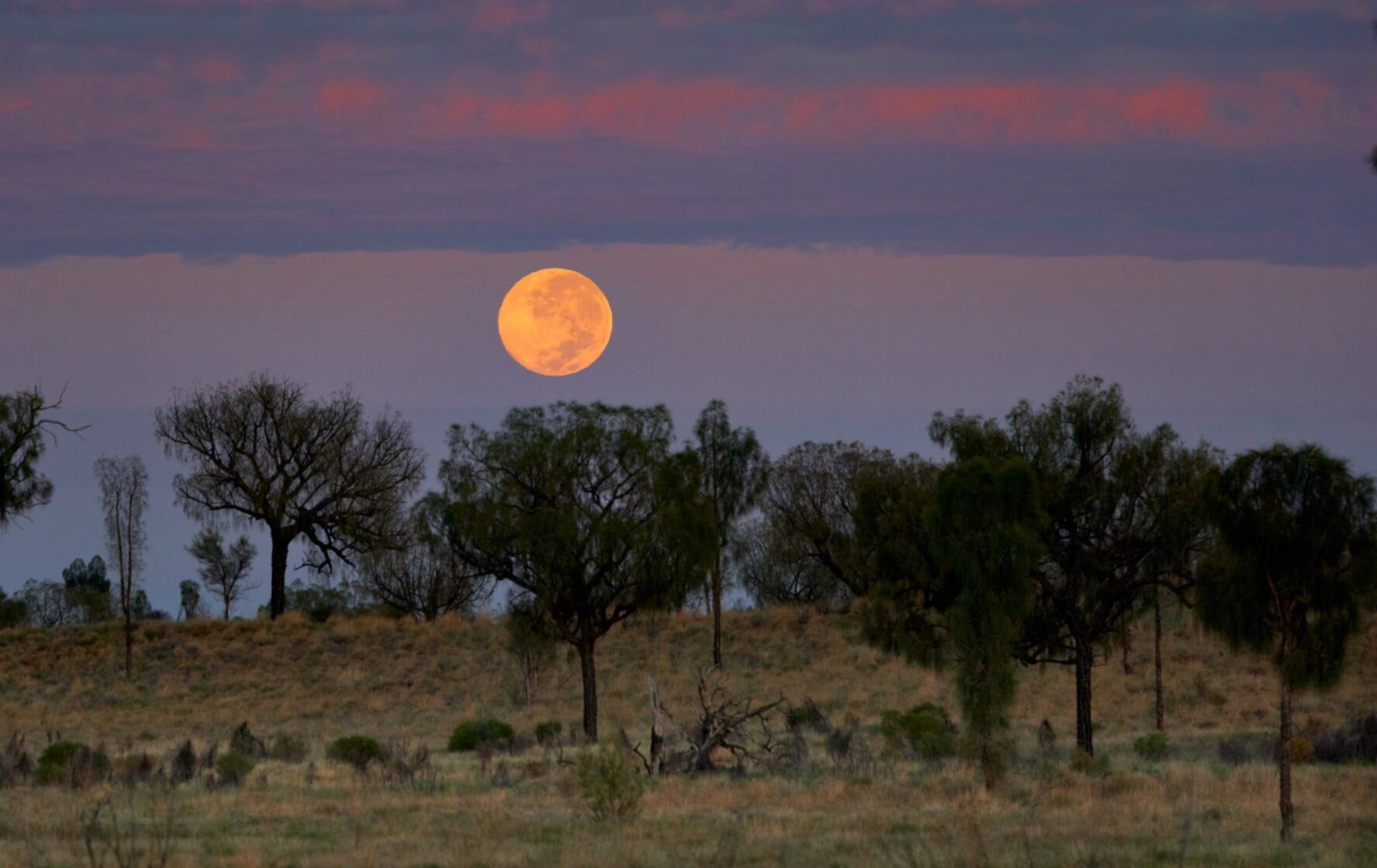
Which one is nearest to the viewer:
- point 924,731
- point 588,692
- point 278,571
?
point 924,731

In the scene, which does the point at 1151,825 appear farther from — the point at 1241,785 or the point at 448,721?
the point at 448,721

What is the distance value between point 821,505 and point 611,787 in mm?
44248

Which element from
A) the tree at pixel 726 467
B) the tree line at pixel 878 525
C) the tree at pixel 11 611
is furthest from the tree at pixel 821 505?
the tree at pixel 11 611

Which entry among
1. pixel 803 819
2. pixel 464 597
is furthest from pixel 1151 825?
pixel 464 597

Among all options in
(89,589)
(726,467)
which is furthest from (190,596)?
(726,467)

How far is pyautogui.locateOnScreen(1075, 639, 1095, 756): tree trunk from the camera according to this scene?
3145cm

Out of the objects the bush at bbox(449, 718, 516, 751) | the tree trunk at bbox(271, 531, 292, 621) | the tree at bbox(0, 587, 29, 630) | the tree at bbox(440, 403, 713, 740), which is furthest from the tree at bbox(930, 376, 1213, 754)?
the tree at bbox(0, 587, 29, 630)

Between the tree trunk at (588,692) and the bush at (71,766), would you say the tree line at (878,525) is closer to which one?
the tree trunk at (588,692)

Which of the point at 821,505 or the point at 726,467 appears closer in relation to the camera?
the point at 726,467

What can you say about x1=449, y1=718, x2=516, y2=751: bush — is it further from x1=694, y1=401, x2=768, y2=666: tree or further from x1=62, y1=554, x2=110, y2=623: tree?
x1=62, y1=554, x2=110, y2=623: tree

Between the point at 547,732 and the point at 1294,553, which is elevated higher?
the point at 1294,553

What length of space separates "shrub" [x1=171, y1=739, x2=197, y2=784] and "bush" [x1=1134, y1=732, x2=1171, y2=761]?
19.7m

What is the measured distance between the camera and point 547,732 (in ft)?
124

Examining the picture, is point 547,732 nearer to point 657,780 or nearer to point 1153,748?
point 657,780
